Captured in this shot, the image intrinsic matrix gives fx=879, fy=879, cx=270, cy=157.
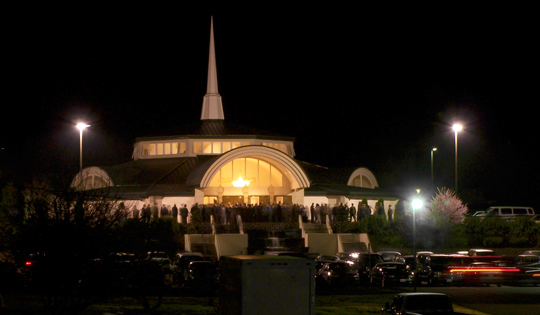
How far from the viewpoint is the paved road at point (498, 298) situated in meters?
25.4

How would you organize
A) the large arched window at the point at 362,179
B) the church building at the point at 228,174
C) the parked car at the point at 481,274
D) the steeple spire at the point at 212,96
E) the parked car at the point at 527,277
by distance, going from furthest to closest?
the steeple spire at the point at 212,96 → the large arched window at the point at 362,179 → the church building at the point at 228,174 → the parked car at the point at 527,277 → the parked car at the point at 481,274

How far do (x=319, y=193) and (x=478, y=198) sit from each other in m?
31.0

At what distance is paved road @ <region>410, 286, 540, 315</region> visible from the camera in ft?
83.3

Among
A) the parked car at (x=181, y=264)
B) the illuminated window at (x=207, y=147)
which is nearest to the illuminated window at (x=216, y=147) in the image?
the illuminated window at (x=207, y=147)

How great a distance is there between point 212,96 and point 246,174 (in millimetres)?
12278

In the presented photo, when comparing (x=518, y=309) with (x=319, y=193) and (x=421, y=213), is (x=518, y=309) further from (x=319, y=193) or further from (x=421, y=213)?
(x=319, y=193)

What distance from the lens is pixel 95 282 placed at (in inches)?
786

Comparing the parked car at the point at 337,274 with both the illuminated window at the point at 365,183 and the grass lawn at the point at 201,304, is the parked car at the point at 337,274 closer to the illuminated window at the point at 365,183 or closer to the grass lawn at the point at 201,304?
the grass lawn at the point at 201,304

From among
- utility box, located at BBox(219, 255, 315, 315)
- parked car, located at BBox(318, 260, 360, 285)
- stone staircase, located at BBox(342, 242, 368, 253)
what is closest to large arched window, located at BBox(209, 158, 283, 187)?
stone staircase, located at BBox(342, 242, 368, 253)

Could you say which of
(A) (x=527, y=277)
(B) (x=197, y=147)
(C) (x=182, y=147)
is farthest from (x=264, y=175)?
(A) (x=527, y=277)

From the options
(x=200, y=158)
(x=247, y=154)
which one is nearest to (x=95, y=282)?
(x=247, y=154)

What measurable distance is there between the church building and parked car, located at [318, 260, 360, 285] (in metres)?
18.9

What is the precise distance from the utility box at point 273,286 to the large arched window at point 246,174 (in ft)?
141

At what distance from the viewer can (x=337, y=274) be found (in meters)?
34.3
